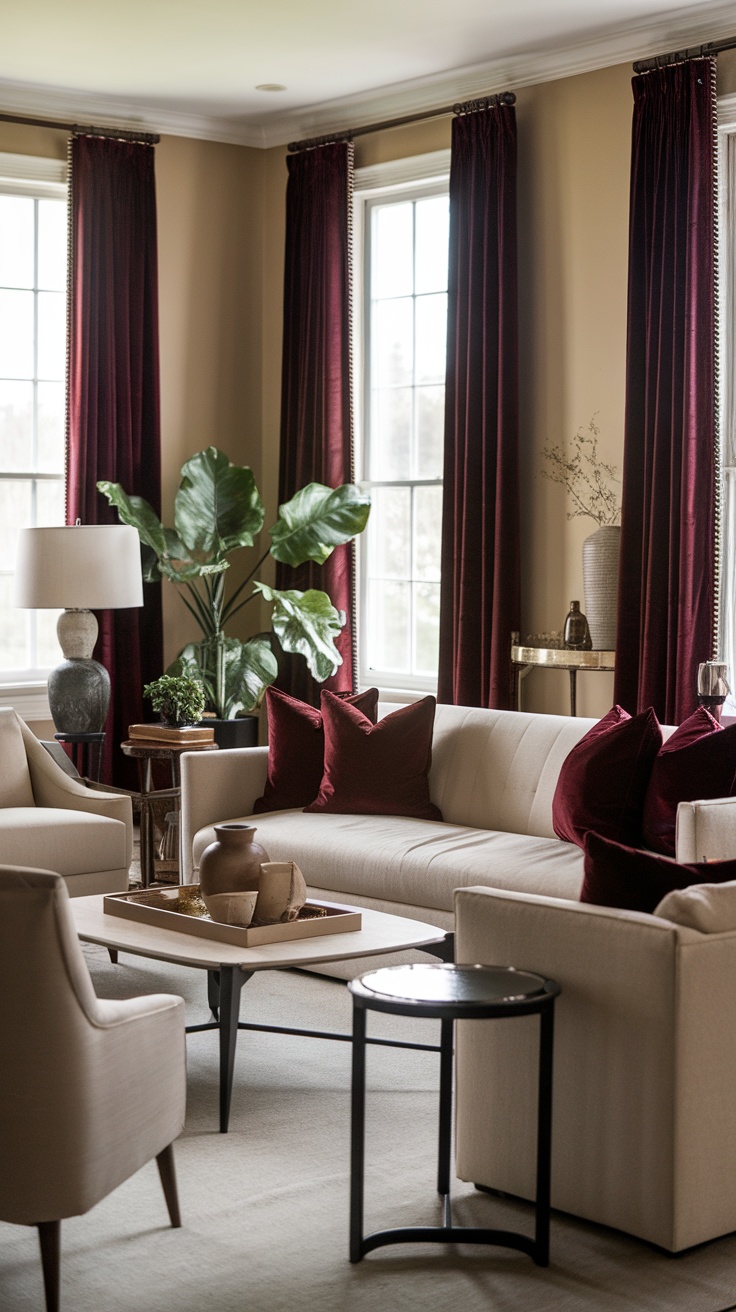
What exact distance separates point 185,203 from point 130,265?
545mm

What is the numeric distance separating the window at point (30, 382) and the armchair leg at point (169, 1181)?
15.1 feet

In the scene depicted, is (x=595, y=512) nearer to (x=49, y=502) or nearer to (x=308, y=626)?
(x=308, y=626)

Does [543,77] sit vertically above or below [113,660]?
above

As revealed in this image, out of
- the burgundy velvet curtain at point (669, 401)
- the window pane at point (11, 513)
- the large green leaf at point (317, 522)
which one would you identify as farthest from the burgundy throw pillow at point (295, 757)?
the window pane at point (11, 513)

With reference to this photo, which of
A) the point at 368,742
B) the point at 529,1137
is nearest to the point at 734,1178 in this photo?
the point at 529,1137

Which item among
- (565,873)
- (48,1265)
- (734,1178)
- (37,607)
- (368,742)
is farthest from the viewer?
(37,607)

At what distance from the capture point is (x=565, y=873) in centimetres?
435

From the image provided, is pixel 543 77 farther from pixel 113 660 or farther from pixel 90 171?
pixel 113 660

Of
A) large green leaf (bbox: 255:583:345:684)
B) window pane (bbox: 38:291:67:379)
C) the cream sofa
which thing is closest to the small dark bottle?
the cream sofa

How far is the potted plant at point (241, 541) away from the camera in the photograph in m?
7.14

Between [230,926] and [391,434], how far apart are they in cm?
414

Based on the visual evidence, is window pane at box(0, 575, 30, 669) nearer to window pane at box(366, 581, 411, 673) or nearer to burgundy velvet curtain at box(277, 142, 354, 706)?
burgundy velvet curtain at box(277, 142, 354, 706)

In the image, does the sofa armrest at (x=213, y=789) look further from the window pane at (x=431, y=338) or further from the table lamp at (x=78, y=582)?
the window pane at (x=431, y=338)

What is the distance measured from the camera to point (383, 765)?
5305mm
